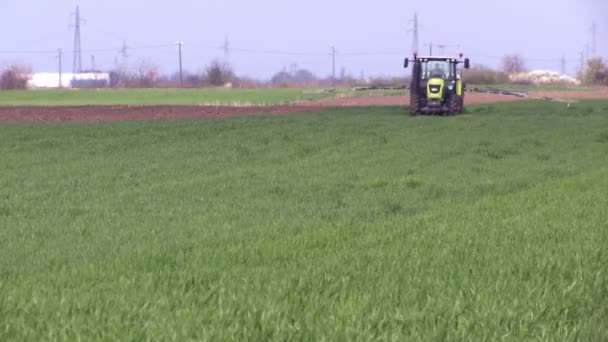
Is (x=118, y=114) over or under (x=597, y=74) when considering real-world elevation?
under

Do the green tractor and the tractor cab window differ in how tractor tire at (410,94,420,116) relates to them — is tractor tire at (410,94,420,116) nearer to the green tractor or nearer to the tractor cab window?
the green tractor

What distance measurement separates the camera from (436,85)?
3412cm

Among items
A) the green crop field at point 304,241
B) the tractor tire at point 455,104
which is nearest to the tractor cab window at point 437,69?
the tractor tire at point 455,104

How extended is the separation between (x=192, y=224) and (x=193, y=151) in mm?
10193

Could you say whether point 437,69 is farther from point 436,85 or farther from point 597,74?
point 597,74

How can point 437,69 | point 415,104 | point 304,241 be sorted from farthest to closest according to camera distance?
point 415,104, point 437,69, point 304,241

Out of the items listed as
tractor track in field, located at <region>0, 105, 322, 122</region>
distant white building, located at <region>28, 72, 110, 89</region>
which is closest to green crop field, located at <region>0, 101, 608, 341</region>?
tractor track in field, located at <region>0, 105, 322, 122</region>

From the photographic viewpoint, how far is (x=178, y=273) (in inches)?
273

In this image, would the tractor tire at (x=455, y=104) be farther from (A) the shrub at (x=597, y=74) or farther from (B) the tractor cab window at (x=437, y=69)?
(A) the shrub at (x=597, y=74)

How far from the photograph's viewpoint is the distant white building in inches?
6048

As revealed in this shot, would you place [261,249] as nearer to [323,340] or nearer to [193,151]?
[323,340]

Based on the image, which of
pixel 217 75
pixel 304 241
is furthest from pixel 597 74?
pixel 304 241

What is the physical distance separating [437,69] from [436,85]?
0.95 metres

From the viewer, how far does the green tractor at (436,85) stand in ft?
113
